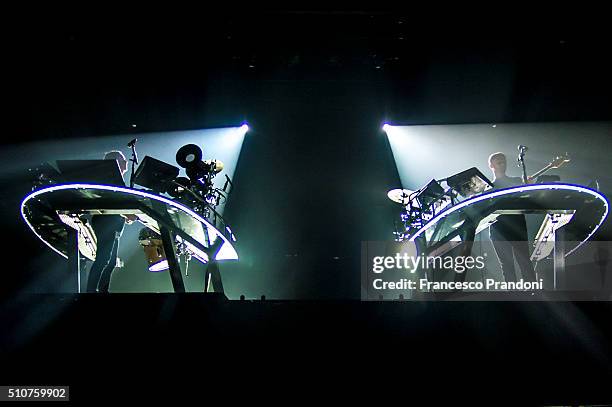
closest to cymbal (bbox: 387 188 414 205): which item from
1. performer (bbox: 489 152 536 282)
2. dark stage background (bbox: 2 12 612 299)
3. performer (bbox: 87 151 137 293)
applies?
performer (bbox: 489 152 536 282)

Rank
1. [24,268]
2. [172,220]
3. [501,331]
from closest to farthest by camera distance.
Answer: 1. [501,331]
2. [172,220]
3. [24,268]

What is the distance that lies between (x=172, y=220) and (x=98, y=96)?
2.83 m

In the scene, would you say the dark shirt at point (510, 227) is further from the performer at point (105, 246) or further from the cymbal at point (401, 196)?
the performer at point (105, 246)

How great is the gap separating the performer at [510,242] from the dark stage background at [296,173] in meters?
0.76

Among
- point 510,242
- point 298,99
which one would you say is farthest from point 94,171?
point 298,99

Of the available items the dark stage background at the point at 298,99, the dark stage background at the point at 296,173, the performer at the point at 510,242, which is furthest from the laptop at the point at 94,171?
the performer at the point at 510,242

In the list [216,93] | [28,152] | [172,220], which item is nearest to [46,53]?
[28,152]

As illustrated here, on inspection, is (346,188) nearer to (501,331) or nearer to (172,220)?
(172,220)

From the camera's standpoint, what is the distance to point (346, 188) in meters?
5.72

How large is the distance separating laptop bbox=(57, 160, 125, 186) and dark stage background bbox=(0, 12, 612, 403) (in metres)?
0.63

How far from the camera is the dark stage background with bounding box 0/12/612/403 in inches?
Answer: 60.2

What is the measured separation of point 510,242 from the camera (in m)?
3.43

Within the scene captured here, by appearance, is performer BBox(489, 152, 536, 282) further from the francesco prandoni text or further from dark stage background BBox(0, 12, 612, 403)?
dark stage background BBox(0, 12, 612, 403)

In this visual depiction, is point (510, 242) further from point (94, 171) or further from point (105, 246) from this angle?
point (105, 246)
